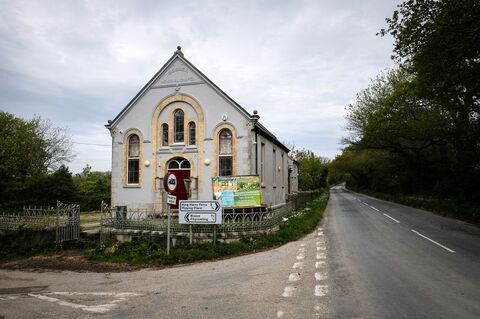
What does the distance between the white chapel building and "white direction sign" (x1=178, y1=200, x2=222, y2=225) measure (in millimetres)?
6532

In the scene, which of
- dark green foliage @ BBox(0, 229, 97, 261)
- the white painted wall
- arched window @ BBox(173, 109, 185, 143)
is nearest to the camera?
dark green foliage @ BBox(0, 229, 97, 261)

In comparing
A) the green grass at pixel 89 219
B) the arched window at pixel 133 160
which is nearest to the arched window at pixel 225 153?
the arched window at pixel 133 160

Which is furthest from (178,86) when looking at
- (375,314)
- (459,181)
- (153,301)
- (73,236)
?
(459,181)

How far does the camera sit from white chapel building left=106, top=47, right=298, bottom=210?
1972cm

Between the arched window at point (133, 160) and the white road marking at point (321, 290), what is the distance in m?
15.4

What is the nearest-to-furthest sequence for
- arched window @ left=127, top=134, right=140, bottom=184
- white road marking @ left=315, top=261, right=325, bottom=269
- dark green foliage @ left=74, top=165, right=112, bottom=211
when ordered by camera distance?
white road marking @ left=315, top=261, right=325, bottom=269, arched window @ left=127, top=134, right=140, bottom=184, dark green foliage @ left=74, top=165, right=112, bottom=211

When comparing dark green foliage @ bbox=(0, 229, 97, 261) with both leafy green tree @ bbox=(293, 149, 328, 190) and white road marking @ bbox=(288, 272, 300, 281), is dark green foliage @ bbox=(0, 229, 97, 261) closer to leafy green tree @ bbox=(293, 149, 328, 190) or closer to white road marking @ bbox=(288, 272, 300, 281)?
white road marking @ bbox=(288, 272, 300, 281)

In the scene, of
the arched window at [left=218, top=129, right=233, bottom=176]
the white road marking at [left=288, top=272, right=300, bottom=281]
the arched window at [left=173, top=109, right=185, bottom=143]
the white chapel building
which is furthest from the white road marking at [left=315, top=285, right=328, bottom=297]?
the arched window at [left=173, top=109, right=185, bottom=143]

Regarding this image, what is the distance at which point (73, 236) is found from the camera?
16.1 metres

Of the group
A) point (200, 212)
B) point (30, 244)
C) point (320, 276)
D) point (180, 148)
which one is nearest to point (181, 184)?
point (180, 148)

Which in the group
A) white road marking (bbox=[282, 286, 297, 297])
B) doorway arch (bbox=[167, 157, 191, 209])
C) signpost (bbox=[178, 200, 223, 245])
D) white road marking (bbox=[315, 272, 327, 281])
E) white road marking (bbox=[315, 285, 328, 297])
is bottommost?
white road marking (bbox=[282, 286, 297, 297])

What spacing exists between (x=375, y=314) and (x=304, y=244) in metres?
7.77

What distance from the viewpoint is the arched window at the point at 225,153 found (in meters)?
19.7

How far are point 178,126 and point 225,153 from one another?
3280mm
